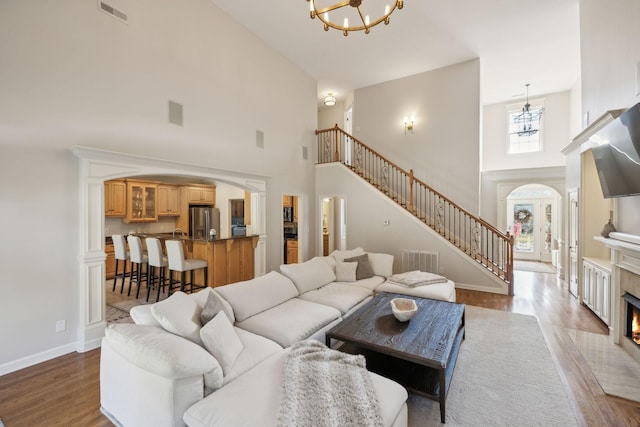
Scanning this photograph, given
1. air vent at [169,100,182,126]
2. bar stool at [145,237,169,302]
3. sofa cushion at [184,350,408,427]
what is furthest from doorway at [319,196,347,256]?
sofa cushion at [184,350,408,427]

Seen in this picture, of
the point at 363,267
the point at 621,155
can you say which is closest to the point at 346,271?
the point at 363,267

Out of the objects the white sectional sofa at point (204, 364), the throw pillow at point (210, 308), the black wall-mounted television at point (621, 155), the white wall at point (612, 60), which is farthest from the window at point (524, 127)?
the throw pillow at point (210, 308)

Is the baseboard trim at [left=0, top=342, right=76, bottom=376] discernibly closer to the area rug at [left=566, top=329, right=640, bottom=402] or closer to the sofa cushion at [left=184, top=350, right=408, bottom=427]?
the sofa cushion at [left=184, top=350, right=408, bottom=427]

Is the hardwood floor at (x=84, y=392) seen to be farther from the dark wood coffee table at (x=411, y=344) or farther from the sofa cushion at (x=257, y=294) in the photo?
the sofa cushion at (x=257, y=294)

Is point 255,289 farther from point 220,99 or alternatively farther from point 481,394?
point 220,99

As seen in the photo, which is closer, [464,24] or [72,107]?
[72,107]

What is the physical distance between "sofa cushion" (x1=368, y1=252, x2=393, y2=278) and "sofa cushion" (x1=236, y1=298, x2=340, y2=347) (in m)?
1.93

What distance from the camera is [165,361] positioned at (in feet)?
5.55

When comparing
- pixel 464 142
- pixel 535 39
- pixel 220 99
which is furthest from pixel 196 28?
pixel 535 39

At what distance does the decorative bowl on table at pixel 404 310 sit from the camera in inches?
114

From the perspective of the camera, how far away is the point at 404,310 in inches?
119

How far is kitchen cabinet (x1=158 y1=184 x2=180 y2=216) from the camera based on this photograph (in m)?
7.48

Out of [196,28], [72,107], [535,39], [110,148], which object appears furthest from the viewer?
[535,39]

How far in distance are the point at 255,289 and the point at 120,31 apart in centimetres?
386
